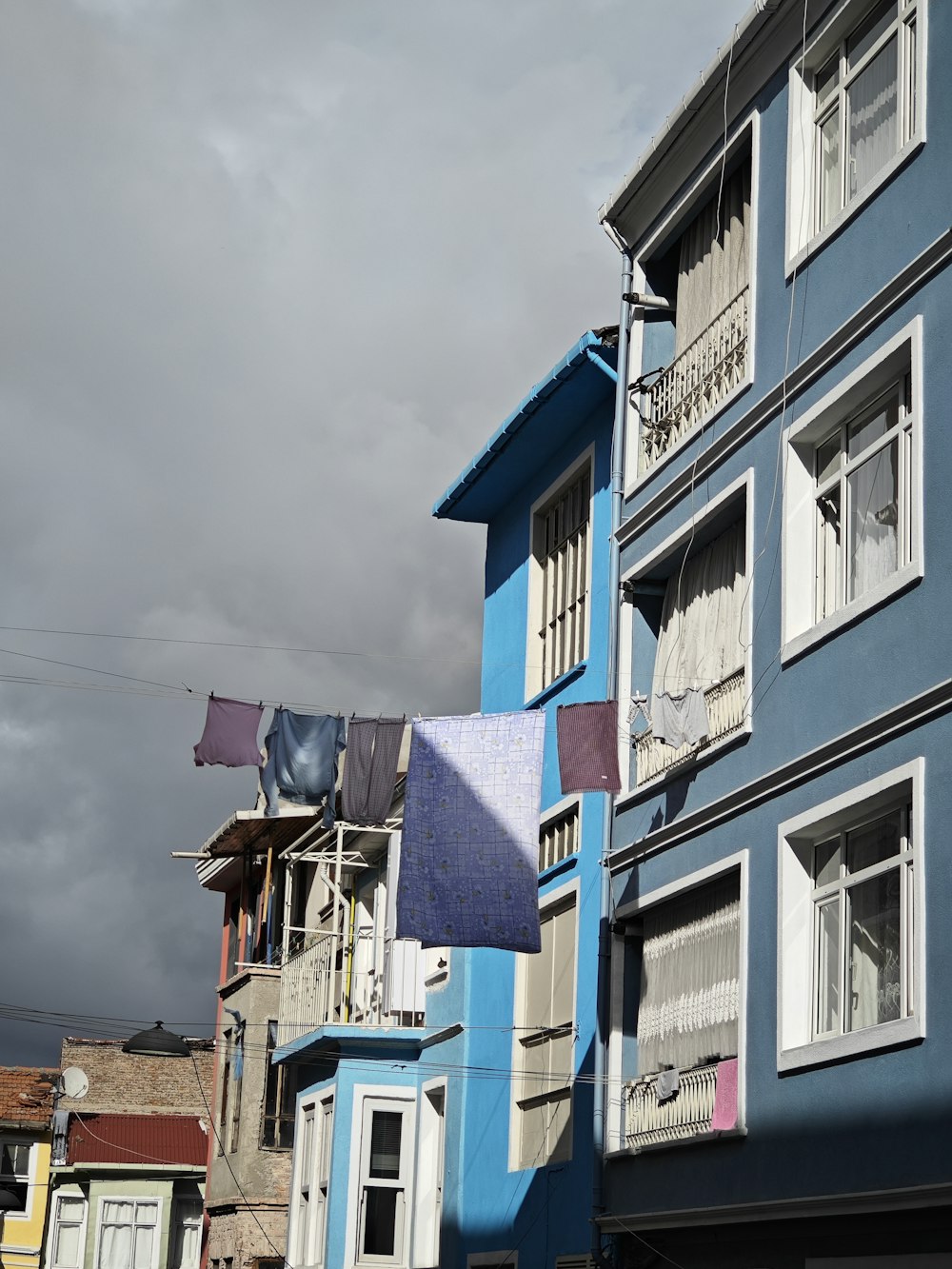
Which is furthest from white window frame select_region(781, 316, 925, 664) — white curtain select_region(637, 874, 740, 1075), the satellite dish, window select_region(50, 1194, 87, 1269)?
window select_region(50, 1194, 87, 1269)

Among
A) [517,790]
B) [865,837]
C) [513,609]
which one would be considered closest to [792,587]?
[865,837]

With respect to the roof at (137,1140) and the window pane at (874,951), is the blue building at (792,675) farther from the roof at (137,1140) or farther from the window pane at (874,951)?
the roof at (137,1140)

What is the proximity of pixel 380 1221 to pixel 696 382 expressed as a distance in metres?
11.7

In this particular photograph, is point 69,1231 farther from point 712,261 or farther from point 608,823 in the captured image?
point 712,261

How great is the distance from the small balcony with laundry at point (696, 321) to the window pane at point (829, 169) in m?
1.25

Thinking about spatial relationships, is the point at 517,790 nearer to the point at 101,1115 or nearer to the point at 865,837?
the point at 865,837

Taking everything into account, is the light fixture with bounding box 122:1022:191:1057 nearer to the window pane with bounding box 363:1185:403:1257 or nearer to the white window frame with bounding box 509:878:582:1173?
the window pane with bounding box 363:1185:403:1257

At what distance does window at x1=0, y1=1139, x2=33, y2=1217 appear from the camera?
44.5 meters

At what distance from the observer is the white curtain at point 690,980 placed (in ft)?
50.8

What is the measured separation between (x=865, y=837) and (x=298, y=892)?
1932 centimetres

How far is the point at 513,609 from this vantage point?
22328 mm

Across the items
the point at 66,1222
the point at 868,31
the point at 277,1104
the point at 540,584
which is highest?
the point at 868,31

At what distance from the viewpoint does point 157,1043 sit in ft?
90.0

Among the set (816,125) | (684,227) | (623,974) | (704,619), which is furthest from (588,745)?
(816,125)
